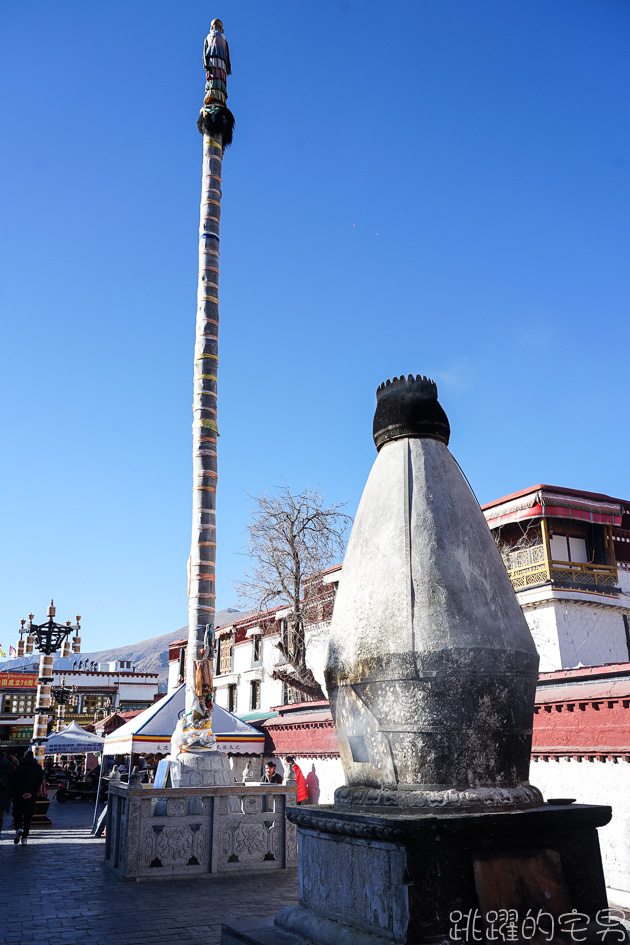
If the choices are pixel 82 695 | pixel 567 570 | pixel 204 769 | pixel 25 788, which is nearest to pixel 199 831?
pixel 204 769

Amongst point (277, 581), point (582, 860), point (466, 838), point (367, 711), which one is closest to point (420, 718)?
point (367, 711)

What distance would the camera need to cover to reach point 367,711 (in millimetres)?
3674

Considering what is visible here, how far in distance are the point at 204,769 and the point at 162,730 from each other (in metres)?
2.27

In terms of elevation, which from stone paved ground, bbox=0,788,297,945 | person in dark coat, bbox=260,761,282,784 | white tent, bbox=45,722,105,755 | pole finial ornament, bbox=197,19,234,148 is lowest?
stone paved ground, bbox=0,788,297,945

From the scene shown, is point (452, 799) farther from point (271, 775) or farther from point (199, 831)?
point (271, 775)

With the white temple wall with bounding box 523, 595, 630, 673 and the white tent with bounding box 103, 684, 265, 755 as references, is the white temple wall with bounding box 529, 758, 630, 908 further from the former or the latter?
the white temple wall with bounding box 523, 595, 630, 673

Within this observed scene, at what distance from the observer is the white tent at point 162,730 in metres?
12.2

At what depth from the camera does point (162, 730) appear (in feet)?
40.5

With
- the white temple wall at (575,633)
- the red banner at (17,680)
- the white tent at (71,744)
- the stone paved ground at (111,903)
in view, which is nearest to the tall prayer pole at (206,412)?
the stone paved ground at (111,903)

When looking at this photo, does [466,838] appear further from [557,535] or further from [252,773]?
[557,535]

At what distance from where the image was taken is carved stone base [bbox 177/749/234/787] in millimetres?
10211

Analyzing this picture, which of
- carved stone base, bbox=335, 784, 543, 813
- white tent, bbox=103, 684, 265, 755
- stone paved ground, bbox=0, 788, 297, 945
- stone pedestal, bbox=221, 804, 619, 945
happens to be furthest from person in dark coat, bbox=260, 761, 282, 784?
carved stone base, bbox=335, 784, 543, 813

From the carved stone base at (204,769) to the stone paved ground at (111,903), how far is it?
1580mm

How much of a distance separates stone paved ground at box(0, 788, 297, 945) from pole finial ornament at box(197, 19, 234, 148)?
13278 millimetres
